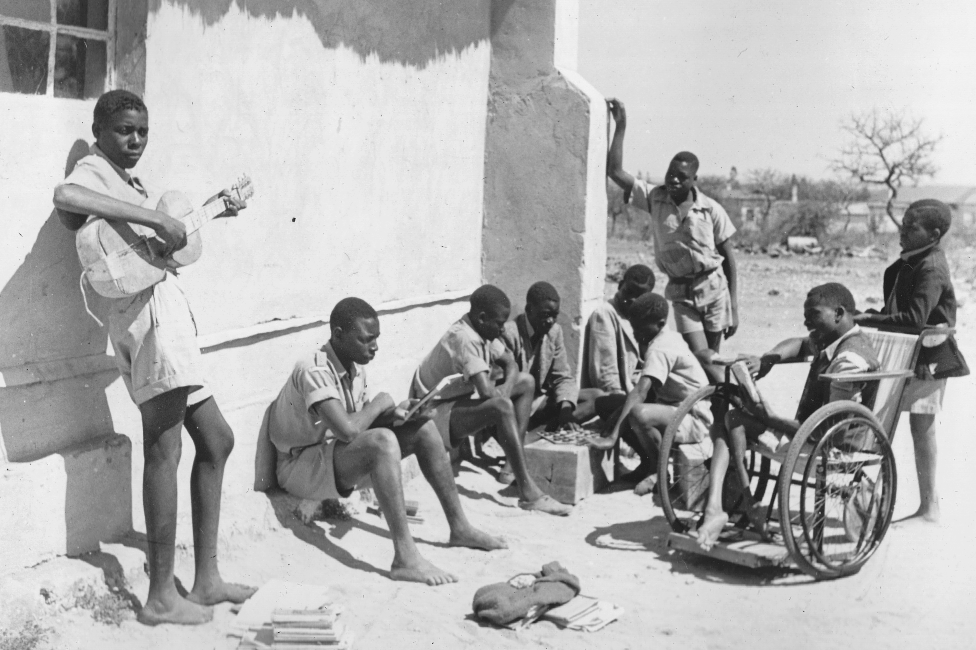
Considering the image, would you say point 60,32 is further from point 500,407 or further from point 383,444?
point 500,407

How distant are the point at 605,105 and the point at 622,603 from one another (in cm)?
392

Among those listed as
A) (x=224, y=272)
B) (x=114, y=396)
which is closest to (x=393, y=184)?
(x=224, y=272)

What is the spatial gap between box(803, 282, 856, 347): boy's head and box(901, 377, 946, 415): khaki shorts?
2.80ft

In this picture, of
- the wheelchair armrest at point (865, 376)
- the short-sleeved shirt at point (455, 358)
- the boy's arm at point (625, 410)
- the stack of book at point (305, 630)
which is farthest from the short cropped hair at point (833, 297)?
the stack of book at point (305, 630)

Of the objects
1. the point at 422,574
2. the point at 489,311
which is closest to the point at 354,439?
the point at 422,574

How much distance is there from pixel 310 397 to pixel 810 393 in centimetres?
242

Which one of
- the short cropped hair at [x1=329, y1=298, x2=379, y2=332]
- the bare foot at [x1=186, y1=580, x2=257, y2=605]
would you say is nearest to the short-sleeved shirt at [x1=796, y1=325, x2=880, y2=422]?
the short cropped hair at [x1=329, y1=298, x2=379, y2=332]

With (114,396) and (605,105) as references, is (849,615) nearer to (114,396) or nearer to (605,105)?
(114,396)

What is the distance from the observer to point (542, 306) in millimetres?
6801

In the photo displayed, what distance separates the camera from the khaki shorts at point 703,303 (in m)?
7.50

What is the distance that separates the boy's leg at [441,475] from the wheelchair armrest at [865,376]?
1.76 metres

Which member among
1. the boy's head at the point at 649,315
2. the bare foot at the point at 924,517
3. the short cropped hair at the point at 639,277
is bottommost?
the bare foot at the point at 924,517

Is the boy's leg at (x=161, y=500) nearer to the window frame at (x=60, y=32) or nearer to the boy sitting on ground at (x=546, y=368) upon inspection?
the window frame at (x=60, y=32)

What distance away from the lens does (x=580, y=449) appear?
21.4 feet
